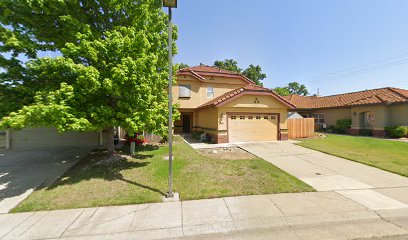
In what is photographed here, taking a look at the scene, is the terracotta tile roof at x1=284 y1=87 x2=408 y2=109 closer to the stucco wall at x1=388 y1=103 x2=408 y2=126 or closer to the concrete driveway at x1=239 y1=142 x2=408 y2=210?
the stucco wall at x1=388 y1=103 x2=408 y2=126

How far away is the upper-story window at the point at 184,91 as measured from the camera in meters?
18.5

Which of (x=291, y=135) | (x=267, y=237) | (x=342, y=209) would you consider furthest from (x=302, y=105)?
(x=267, y=237)

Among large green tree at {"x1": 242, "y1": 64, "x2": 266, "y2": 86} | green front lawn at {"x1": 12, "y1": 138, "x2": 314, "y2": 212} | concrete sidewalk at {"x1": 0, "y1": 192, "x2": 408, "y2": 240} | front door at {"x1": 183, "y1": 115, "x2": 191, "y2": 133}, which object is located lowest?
concrete sidewalk at {"x1": 0, "y1": 192, "x2": 408, "y2": 240}

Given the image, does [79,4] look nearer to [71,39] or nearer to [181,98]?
[71,39]

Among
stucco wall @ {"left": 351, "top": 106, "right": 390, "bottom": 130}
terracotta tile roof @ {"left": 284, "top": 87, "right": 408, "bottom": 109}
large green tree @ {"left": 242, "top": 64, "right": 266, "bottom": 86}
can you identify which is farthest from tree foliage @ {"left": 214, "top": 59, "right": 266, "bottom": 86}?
stucco wall @ {"left": 351, "top": 106, "right": 390, "bottom": 130}

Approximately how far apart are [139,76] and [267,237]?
6.02 metres

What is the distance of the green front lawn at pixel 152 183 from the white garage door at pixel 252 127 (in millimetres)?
5991

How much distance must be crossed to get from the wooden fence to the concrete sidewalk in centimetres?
1242

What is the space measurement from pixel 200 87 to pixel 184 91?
190 centimetres

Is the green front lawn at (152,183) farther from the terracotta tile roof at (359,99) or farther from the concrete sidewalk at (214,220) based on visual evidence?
the terracotta tile roof at (359,99)

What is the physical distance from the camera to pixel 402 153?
404 inches

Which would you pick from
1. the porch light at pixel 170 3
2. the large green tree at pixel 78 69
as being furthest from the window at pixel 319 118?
the porch light at pixel 170 3

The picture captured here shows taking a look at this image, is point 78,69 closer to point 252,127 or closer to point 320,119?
point 252,127

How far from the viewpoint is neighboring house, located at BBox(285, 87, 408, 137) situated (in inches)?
658
